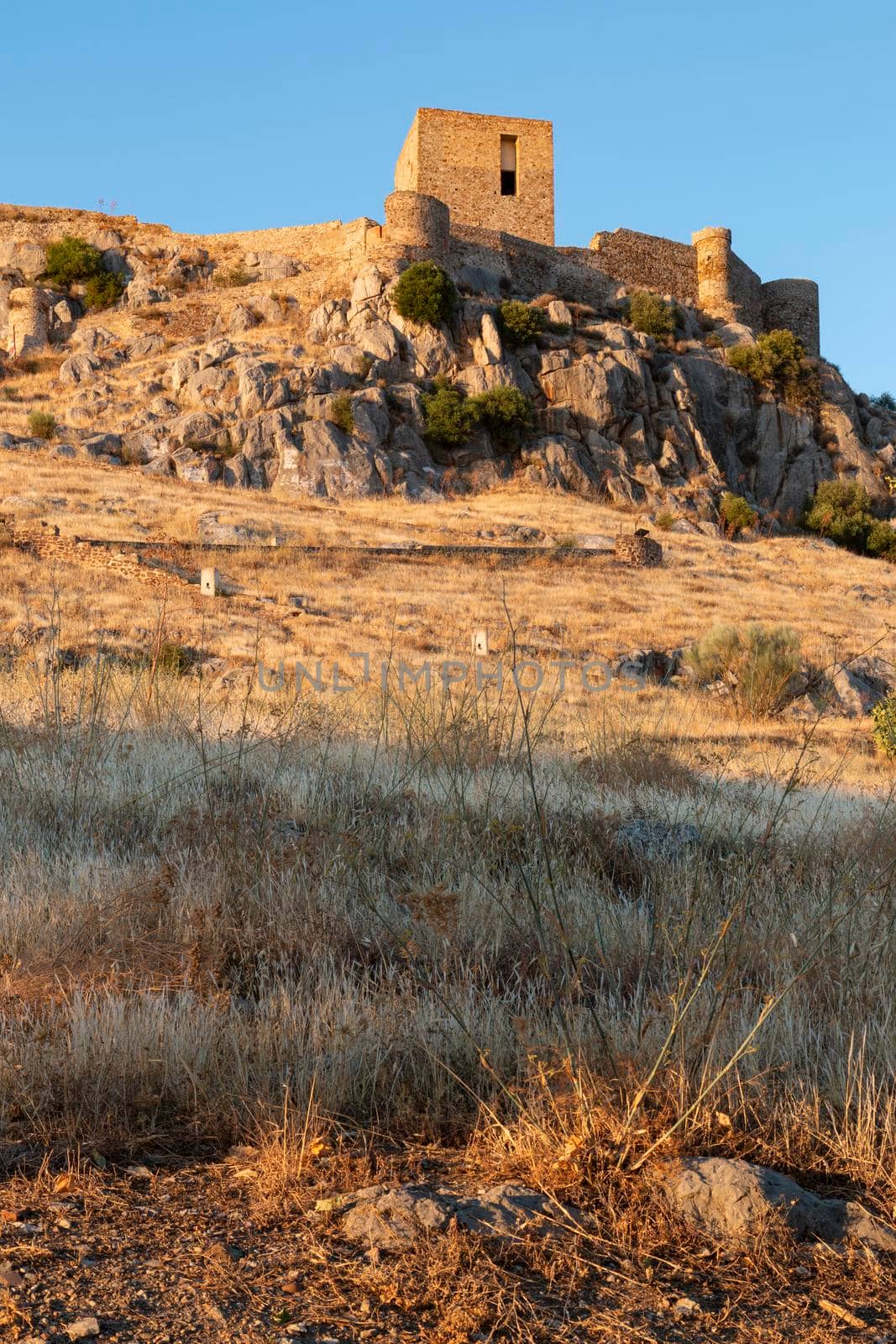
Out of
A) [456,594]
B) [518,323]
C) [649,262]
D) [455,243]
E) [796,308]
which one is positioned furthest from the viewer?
[796,308]

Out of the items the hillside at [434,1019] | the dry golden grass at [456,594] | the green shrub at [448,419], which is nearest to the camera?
the hillside at [434,1019]

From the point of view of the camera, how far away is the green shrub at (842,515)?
33.8 metres

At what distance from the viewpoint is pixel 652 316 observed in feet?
127

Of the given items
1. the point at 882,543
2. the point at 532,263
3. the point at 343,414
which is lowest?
the point at 882,543

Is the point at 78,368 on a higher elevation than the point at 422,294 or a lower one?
lower

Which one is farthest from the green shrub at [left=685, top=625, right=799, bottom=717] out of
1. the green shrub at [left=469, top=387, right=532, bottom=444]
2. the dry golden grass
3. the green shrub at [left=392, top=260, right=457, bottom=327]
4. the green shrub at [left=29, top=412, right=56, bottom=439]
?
the green shrub at [left=392, top=260, right=457, bottom=327]

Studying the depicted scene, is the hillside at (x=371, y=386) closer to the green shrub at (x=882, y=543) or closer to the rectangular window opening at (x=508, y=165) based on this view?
the green shrub at (x=882, y=543)

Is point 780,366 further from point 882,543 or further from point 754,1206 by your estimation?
point 754,1206

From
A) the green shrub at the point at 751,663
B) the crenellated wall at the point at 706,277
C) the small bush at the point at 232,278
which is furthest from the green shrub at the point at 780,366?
the green shrub at the point at 751,663

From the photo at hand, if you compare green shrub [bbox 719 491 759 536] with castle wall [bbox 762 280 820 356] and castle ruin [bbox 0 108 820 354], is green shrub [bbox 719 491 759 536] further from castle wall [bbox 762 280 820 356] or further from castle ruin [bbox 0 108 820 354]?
castle wall [bbox 762 280 820 356]

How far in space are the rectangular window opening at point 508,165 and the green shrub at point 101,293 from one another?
14684 millimetres

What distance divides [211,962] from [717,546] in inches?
1035

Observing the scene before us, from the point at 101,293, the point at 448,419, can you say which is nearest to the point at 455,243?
the point at 448,419

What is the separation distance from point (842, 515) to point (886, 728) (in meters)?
26.4
